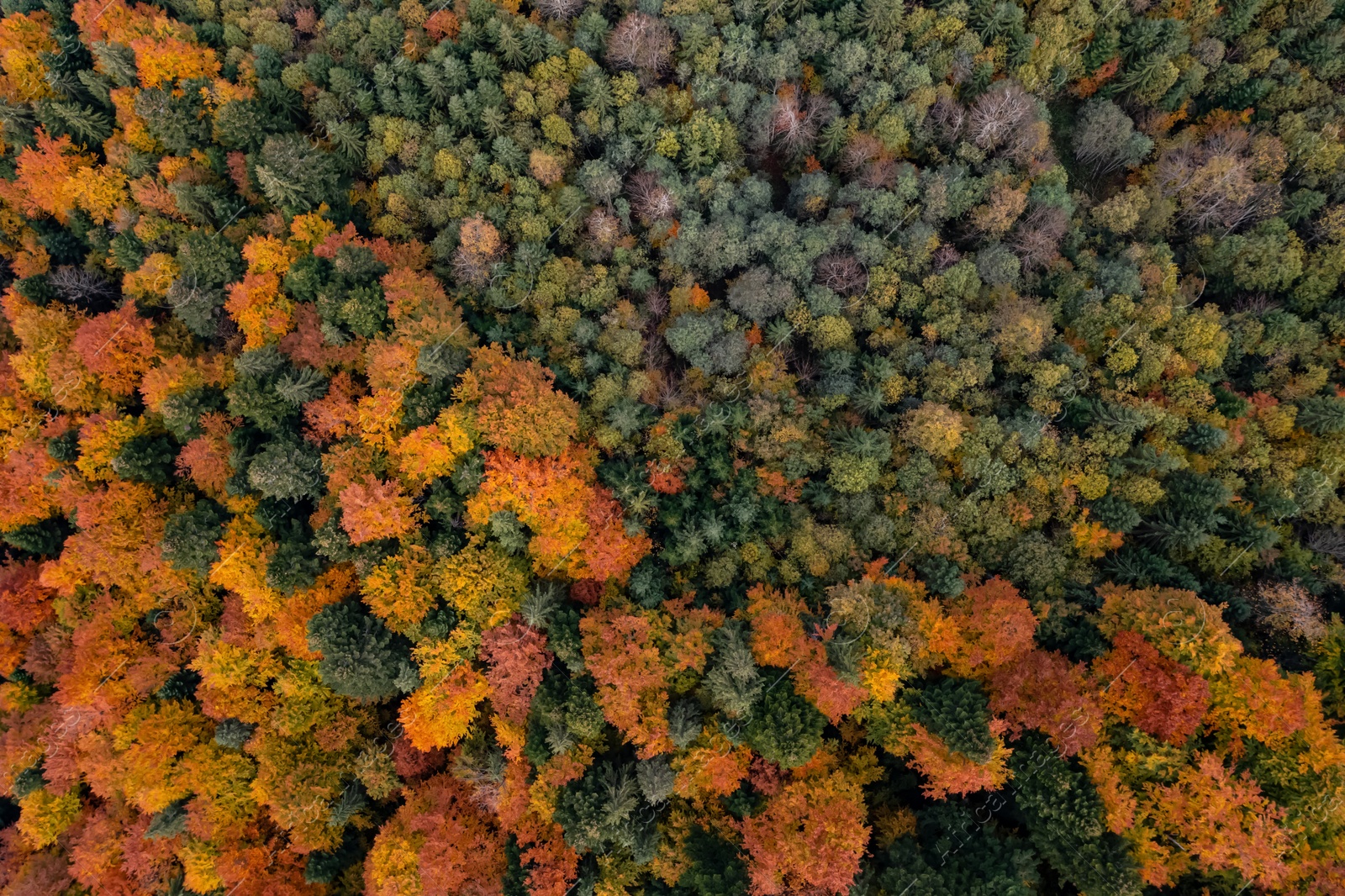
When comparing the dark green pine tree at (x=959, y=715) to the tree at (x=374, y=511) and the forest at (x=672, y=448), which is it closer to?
the forest at (x=672, y=448)

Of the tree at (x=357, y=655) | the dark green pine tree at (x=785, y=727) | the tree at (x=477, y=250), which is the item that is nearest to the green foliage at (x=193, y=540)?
the tree at (x=357, y=655)

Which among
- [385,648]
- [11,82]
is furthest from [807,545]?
[11,82]

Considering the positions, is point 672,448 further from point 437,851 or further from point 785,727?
point 437,851

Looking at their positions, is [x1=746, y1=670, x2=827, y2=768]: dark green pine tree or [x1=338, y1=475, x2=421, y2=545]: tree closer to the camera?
[x1=746, y1=670, x2=827, y2=768]: dark green pine tree

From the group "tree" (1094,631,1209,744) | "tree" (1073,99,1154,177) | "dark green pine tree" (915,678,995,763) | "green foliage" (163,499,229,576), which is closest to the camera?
"dark green pine tree" (915,678,995,763)

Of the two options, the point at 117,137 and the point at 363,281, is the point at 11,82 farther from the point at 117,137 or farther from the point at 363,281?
the point at 363,281

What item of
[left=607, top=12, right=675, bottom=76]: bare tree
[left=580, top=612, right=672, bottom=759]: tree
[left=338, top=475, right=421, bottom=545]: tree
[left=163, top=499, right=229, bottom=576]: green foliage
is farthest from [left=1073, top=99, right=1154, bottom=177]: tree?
[left=163, top=499, right=229, bottom=576]: green foliage

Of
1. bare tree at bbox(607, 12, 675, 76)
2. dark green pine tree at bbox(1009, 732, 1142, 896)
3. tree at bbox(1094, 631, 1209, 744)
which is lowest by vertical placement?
dark green pine tree at bbox(1009, 732, 1142, 896)

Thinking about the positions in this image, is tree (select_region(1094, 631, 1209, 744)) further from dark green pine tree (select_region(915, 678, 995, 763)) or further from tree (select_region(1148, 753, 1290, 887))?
dark green pine tree (select_region(915, 678, 995, 763))

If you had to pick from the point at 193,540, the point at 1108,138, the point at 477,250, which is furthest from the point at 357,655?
the point at 1108,138
